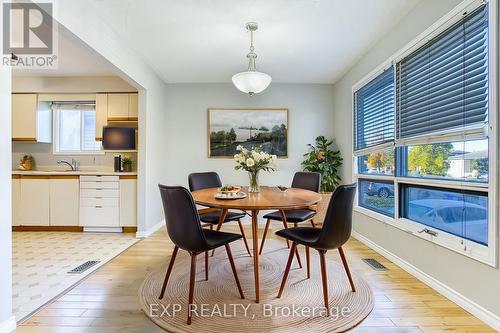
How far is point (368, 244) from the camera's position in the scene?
3.31m

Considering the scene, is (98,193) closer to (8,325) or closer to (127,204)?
(127,204)

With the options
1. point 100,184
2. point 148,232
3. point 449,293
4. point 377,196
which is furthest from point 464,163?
point 100,184

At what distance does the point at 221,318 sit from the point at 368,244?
235cm

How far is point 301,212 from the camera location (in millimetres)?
2910

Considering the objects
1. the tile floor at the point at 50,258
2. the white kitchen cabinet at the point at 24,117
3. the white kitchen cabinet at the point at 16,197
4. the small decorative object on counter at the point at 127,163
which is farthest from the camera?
the small decorative object on counter at the point at 127,163

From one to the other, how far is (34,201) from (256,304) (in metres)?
3.86

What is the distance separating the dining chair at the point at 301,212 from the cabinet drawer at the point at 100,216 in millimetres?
2301

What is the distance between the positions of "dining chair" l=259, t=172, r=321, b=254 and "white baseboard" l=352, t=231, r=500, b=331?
921mm

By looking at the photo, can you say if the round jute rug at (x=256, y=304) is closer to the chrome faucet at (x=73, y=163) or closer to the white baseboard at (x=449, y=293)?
the white baseboard at (x=449, y=293)

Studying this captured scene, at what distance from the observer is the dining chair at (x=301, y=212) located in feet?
9.00

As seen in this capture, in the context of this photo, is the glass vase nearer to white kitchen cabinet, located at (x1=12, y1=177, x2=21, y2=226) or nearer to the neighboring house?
the neighboring house

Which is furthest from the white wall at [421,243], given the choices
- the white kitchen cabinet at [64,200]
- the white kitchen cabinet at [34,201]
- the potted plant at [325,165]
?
the white kitchen cabinet at [34,201]

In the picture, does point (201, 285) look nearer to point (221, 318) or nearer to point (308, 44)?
point (221, 318)

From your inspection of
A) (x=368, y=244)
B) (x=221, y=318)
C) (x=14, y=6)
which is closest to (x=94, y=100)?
(x=14, y=6)
